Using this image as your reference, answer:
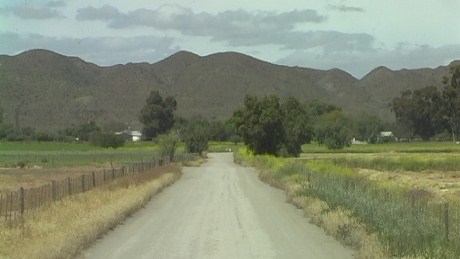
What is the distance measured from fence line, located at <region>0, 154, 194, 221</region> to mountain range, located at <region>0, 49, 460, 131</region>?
10200 cm

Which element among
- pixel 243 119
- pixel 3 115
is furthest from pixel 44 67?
pixel 243 119

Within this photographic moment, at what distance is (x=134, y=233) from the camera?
21.9 m

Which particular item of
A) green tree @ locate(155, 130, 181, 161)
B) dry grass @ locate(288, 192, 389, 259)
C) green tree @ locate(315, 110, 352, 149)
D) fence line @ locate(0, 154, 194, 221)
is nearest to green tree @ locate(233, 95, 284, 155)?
green tree @ locate(155, 130, 181, 161)

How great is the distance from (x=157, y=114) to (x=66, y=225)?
15761cm

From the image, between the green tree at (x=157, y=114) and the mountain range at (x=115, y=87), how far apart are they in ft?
14.6

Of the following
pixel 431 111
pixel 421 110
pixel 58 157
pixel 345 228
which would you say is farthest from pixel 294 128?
pixel 345 228

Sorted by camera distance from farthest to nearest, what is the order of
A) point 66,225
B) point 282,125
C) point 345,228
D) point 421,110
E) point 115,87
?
point 115,87 → point 421,110 → point 282,125 → point 345,228 → point 66,225

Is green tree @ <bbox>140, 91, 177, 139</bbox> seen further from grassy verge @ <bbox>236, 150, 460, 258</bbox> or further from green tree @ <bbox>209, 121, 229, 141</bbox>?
grassy verge @ <bbox>236, 150, 460, 258</bbox>

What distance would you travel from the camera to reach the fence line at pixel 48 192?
928 inches

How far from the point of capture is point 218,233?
2189 cm

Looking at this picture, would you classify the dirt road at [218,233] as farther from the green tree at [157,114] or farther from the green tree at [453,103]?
the green tree at [157,114]

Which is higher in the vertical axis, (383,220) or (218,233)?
(383,220)

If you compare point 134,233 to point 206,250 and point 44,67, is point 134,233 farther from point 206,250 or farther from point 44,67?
point 44,67

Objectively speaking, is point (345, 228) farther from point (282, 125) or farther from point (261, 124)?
point (282, 125)
